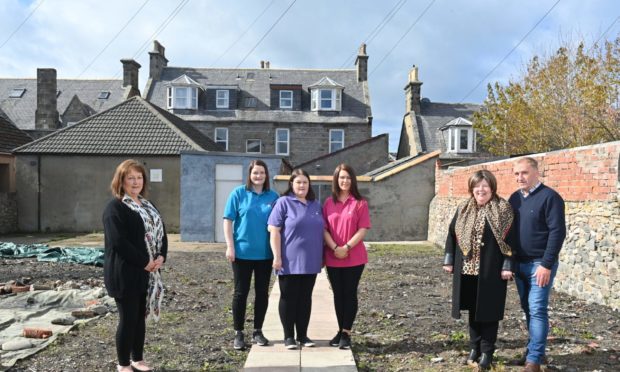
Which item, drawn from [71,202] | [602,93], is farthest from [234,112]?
[602,93]

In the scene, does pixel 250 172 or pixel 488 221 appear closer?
pixel 488 221

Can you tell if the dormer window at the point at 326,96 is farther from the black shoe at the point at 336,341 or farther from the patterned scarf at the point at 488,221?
the patterned scarf at the point at 488,221

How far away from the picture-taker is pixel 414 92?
31656 mm

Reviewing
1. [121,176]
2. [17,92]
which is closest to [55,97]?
[17,92]

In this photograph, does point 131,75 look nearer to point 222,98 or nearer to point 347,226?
point 222,98

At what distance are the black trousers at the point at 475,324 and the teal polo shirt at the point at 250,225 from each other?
1.83 m

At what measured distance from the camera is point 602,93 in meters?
18.8

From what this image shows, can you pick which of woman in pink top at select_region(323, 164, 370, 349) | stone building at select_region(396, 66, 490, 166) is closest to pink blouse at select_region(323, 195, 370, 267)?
woman in pink top at select_region(323, 164, 370, 349)

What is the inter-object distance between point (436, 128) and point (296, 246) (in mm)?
27685

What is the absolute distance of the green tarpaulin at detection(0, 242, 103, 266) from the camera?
10.9m

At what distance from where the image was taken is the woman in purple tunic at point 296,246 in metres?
4.73

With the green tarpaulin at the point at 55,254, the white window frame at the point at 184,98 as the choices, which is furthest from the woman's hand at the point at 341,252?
the white window frame at the point at 184,98

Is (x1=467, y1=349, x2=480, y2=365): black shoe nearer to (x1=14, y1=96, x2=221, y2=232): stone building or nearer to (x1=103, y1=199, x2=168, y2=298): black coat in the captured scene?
(x1=103, y1=199, x2=168, y2=298): black coat

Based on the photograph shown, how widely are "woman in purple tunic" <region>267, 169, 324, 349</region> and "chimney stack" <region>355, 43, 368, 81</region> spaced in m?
29.6
